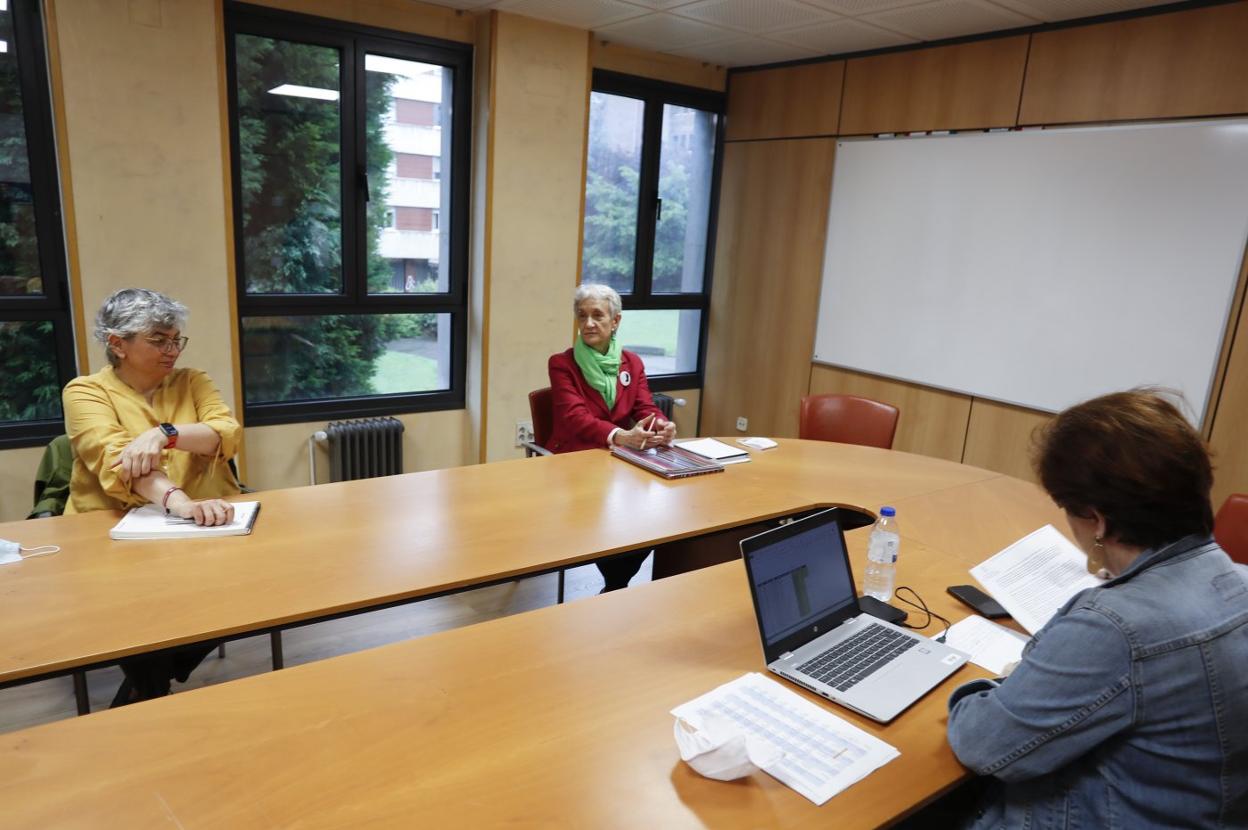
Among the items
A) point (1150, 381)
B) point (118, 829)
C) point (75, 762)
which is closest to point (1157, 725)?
point (118, 829)

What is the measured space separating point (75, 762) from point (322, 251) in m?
3.31

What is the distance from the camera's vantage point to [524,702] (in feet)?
4.58

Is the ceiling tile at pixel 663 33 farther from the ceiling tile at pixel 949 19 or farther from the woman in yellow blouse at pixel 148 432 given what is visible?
the woman in yellow blouse at pixel 148 432

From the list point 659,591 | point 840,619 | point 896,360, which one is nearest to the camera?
point 840,619

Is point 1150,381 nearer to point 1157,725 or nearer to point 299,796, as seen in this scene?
point 1157,725

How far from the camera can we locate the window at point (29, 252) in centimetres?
321

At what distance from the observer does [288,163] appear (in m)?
3.90

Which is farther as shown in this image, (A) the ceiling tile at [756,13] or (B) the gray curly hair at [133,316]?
(A) the ceiling tile at [756,13]

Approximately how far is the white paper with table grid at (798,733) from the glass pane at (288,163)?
3.42 metres

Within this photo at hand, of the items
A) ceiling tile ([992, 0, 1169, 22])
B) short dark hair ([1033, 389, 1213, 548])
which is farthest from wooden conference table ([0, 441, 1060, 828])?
ceiling tile ([992, 0, 1169, 22])

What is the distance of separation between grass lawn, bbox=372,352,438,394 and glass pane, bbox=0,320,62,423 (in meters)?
1.48

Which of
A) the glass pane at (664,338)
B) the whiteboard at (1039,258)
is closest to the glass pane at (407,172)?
the glass pane at (664,338)

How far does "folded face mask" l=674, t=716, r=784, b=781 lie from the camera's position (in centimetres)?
120

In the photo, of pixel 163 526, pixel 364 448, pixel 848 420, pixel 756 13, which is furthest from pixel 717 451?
pixel 756 13
